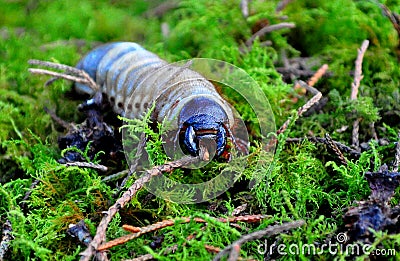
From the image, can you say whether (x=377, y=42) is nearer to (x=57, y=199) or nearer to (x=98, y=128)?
(x=98, y=128)

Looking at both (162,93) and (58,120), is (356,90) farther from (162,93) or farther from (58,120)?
(58,120)

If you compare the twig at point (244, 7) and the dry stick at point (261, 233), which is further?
the twig at point (244, 7)

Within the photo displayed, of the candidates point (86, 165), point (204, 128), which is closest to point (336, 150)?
point (204, 128)

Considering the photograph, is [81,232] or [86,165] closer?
[81,232]

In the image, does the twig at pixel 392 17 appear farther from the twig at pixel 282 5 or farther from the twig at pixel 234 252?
the twig at pixel 234 252

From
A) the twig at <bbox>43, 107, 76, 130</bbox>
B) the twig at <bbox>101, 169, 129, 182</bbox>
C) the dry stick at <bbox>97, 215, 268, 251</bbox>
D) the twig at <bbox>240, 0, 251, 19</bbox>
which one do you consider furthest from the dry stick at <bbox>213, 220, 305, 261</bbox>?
the twig at <bbox>240, 0, 251, 19</bbox>

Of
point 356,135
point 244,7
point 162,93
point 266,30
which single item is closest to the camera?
point 162,93

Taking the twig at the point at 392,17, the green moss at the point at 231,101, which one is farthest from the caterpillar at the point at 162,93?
the twig at the point at 392,17
